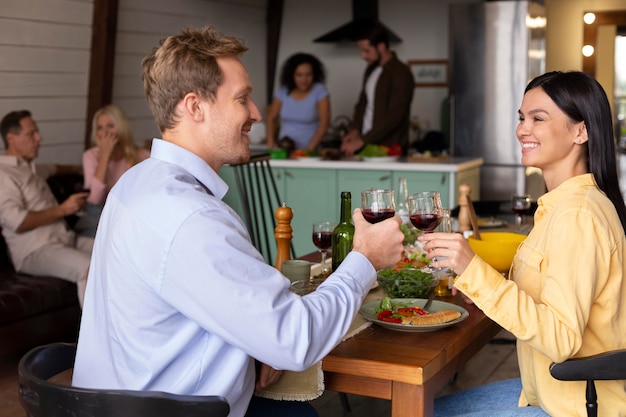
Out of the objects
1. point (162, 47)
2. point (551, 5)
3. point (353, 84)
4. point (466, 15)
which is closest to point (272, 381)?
point (162, 47)

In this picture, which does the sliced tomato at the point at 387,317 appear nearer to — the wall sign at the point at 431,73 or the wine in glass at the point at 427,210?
the wine in glass at the point at 427,210

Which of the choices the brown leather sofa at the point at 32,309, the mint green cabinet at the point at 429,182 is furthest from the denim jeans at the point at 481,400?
the mint green cabinet at the point at 429,182

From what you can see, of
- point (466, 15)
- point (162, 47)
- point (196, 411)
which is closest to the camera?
point (196, 411)

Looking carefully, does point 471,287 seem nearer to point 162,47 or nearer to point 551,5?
point 162,47

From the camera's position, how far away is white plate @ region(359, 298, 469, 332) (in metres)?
2.01

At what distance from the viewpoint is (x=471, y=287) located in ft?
5.99

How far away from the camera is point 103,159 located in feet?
16.9

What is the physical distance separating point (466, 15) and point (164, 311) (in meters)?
5.83

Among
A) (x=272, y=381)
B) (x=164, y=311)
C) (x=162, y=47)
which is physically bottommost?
(x=272, y=381)

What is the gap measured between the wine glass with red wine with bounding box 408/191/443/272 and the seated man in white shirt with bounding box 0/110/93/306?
2.80 meters

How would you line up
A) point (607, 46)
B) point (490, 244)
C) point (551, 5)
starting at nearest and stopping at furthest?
point (490, 244) < point (551, 5) < point (607, 46)

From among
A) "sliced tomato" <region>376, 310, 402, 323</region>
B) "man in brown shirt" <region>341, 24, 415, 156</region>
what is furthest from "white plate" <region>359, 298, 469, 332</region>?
"man in brown shirt" <region>341, 24, 415, 156</region>

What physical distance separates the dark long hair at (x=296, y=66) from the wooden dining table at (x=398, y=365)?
191 inches

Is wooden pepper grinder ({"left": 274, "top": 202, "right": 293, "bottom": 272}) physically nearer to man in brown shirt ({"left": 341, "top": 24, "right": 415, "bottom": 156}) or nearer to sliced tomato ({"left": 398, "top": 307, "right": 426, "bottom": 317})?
sliced tomato ({"left": 398, "top": 307, "right": 426, "bottom": 317})
